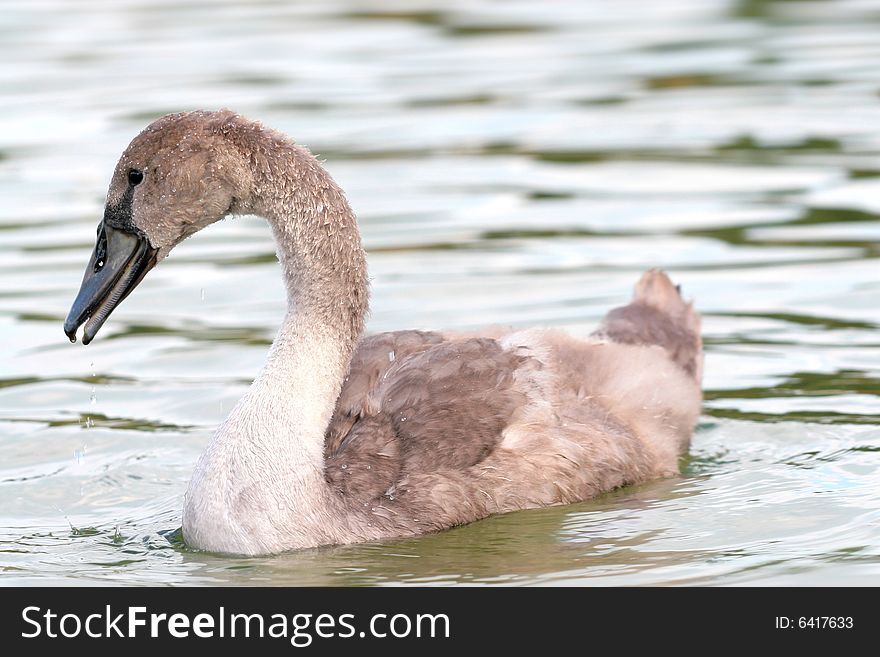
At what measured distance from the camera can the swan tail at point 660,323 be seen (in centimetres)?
961

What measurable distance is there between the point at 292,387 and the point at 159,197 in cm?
101

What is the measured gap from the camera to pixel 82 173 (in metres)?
15.5

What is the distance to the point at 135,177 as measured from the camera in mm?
7910

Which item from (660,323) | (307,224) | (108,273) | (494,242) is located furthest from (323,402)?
(494,242)

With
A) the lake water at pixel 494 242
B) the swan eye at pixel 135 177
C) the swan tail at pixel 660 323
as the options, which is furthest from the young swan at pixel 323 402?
the swan tail at pixel 660 323

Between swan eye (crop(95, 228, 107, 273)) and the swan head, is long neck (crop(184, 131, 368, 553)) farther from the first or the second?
swan eye (crop(95, 228, 107, 273))

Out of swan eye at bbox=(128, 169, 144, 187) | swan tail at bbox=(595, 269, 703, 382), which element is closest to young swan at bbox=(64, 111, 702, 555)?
swan eye at bbox=(128, 169, 144, 187)

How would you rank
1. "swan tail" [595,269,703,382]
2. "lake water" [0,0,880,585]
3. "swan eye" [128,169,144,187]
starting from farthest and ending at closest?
"swan tail" [595,269,703,382] < "lake water" [0,0,880,585] < "swan eye" [128,169,144,187]

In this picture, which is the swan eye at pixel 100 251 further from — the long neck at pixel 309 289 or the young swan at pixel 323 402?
the long neck at pixel 309 289

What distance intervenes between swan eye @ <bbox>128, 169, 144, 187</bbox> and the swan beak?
242 mm

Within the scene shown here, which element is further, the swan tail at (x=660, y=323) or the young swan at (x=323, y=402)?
the swan tail at (x=660, y=323)

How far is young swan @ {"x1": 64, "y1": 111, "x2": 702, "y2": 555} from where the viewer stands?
7.84m

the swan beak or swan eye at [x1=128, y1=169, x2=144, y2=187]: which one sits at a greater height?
swan eye at [x1=128, y1=169, x2=144, y2=187]

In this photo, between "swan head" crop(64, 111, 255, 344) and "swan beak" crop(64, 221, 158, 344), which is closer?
"swan head" crop(64, 111, 255, 344)
